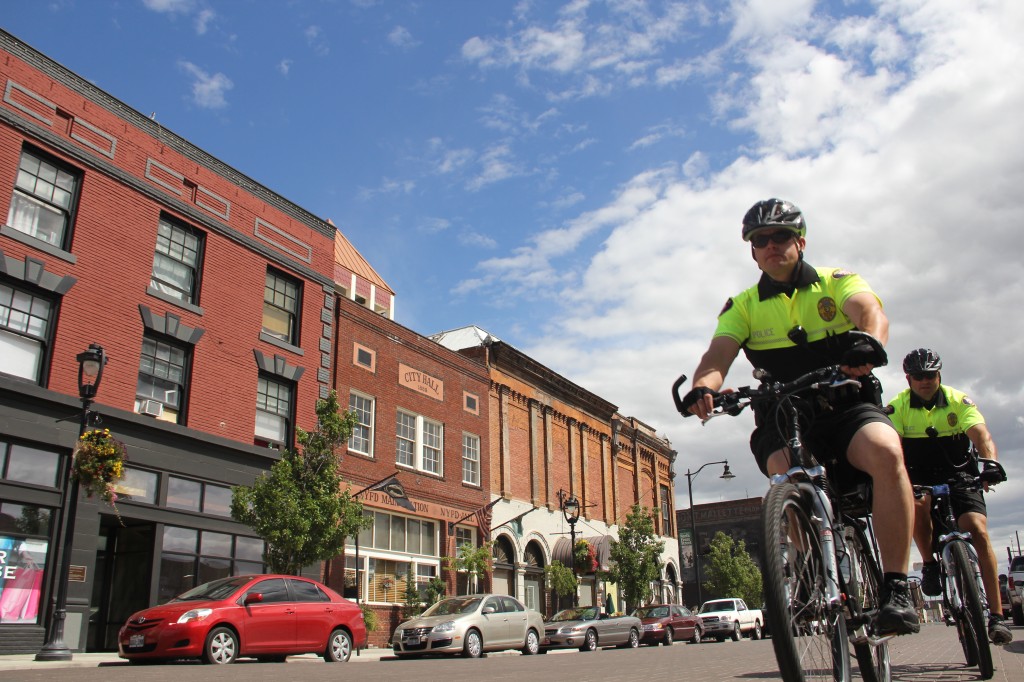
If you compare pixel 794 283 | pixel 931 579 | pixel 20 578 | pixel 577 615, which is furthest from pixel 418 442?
pixel 794 283

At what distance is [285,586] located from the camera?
1379 centimetres

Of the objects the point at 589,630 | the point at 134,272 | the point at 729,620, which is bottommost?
the point at 589,630

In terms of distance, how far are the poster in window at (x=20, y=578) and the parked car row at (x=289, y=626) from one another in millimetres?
3253

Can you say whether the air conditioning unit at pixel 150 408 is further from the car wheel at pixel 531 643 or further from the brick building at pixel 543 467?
the brick building at pixel 543 467

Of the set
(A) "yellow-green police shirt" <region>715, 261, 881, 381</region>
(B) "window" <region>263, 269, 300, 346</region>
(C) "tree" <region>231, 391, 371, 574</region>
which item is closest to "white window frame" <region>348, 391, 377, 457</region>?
(B) "window" <region>263, 269, 300, 346</region>

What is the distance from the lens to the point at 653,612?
29078 millimetres

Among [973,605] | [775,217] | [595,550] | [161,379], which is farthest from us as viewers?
[595,550]

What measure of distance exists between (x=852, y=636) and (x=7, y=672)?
32.4 feet

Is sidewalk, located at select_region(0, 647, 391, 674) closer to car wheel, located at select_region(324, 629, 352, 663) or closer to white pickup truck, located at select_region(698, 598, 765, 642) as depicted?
car wheel, located at select_region(324, 629, 352, 663)

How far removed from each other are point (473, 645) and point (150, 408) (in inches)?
339

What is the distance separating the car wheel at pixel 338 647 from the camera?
1441cm

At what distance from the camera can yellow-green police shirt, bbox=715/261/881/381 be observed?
423cm

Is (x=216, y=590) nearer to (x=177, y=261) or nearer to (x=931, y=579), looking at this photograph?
(x=177, y=261)

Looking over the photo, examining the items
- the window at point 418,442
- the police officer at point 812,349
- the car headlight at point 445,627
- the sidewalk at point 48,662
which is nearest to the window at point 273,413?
the window at point 418,442
